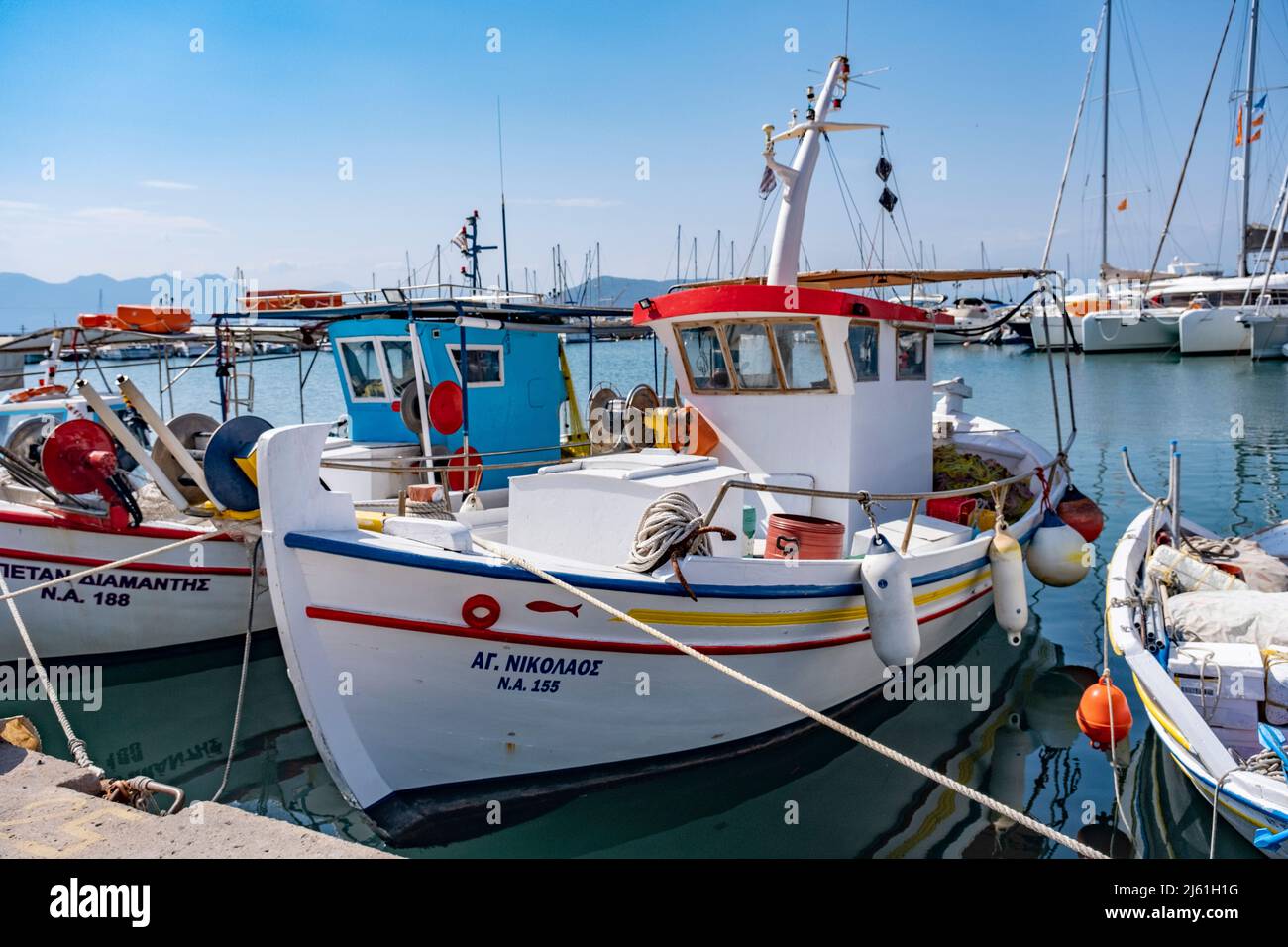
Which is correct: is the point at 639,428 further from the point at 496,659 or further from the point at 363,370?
the point at 363,370

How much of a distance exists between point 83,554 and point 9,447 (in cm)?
225

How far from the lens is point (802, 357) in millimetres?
8492

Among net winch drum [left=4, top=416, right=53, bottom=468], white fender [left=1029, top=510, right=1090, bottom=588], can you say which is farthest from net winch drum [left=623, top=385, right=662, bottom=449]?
net winch drum [left=4, top=416, right=53, bottom=468]

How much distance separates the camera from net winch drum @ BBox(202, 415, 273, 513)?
225 inches

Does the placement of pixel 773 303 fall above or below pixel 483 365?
above

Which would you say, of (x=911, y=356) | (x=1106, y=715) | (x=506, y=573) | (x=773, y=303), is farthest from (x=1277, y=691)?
(x=506, y=573)

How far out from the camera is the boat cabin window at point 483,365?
466 inches

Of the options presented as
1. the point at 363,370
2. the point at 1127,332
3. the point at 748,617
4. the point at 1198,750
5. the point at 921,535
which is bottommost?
the point at 1198,750

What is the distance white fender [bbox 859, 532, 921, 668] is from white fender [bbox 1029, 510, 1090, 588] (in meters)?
3.63

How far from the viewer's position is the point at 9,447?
10242 millimetres

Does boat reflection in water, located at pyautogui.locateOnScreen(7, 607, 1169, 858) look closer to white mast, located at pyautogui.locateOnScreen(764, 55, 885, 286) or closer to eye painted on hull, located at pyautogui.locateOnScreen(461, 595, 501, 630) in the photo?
eye painted on hull, located at pyautogui.locateOnScreen(461, 595, 501, 630)

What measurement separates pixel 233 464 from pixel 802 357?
5009 mm
